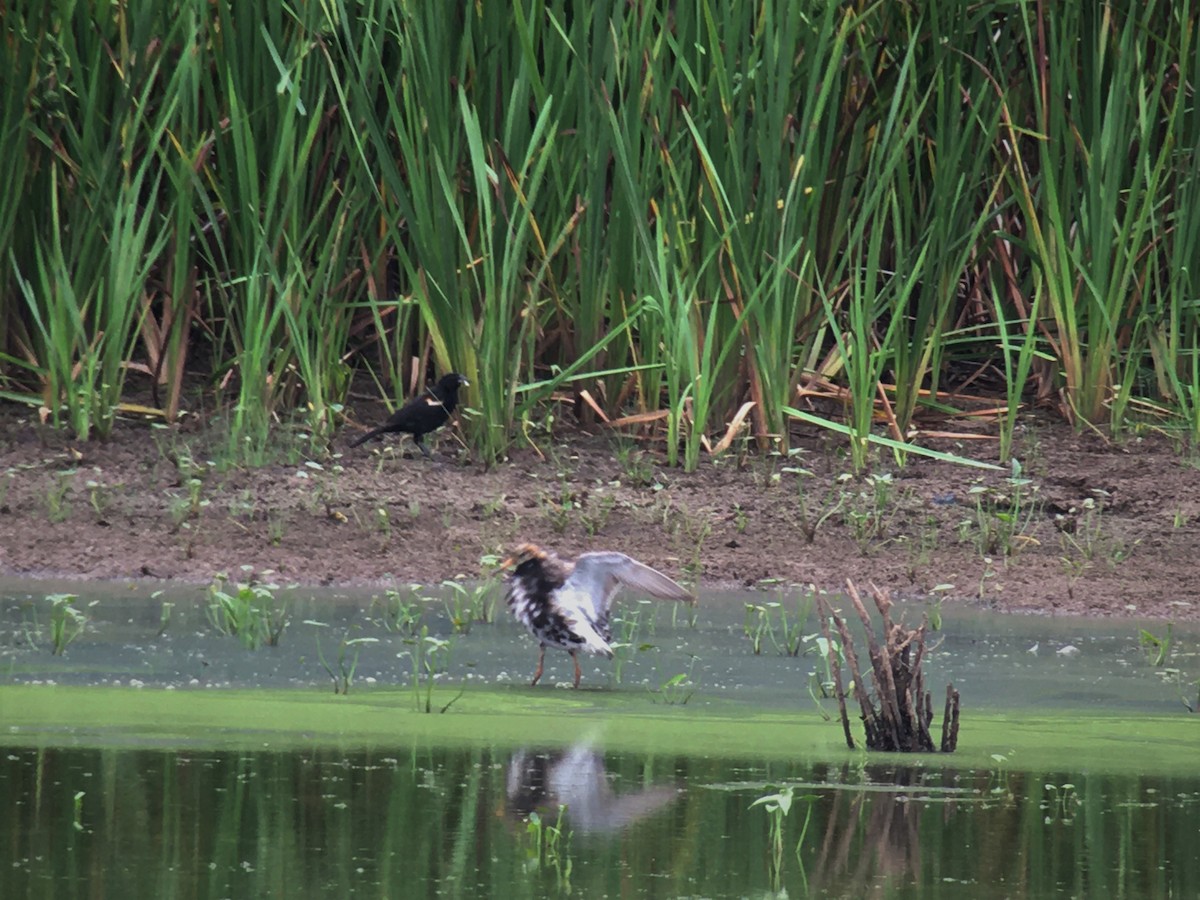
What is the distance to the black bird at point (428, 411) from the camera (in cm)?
802

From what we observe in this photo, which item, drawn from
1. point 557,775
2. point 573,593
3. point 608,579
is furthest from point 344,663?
point 557,775

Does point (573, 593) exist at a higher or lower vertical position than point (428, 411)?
lower

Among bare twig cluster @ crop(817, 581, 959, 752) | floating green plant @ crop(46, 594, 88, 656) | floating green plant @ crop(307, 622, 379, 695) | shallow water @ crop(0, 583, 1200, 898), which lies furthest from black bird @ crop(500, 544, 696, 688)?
floating green plant @ crop(46, 594, 88, 656)

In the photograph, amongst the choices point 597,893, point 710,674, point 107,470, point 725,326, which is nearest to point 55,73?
point 107,470

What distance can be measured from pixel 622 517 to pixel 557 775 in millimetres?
3363

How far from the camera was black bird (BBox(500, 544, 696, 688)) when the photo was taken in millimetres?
5430

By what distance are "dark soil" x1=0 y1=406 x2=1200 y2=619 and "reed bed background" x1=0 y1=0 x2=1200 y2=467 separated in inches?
8.3

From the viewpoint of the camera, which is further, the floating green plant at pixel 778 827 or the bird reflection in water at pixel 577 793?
the bird reflection in water at pixel 577 793

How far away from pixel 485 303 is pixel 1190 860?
4706 millimetres

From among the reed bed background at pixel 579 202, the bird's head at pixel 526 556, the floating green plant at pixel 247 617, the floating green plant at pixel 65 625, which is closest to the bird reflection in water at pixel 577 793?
the bird's head at pixel 526 556

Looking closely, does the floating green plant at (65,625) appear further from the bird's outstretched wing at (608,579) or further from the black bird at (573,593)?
the bird's outstretched wing at (608,579)

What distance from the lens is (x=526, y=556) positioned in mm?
5867

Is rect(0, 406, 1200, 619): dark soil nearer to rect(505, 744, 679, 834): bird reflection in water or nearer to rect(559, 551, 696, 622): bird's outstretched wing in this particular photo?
rect(559, 551, 696, 622): bird's outstretched wing

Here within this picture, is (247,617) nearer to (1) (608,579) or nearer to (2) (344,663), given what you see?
(2) (344,663)
